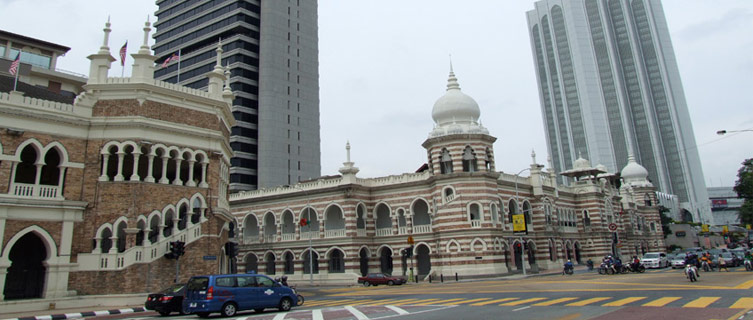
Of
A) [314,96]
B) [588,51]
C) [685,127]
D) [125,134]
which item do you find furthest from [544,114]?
[125,134]

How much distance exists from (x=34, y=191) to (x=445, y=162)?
30339 mm

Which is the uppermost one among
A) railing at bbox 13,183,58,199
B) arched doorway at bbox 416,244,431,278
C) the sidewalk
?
railing at bbox 13,183,58,199

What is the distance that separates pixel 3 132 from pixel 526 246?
134ft

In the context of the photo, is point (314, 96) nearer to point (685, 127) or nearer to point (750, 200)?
point (750, 200)

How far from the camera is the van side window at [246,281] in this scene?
1884 centimetres

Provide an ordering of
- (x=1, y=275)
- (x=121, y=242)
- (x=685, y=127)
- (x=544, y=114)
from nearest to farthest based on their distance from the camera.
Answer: (x=1, y=275), (x=121, y=242), (x=685, y=127), (x=544, y=114)

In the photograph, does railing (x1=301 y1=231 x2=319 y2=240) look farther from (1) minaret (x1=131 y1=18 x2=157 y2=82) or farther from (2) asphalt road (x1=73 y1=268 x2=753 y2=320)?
(2) asphalt road (x1=73 y1=268 x2=753 y2=320)

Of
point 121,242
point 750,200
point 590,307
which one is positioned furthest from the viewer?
point 750,200

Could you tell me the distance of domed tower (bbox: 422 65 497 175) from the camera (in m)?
43.4

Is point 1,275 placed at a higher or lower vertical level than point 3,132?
lower

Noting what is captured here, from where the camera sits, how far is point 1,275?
75.1ft

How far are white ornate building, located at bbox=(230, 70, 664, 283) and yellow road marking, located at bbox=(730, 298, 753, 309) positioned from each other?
23685 mm

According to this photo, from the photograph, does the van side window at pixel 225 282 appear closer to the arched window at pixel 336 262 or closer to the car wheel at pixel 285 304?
the car wheel at pixel 285 304

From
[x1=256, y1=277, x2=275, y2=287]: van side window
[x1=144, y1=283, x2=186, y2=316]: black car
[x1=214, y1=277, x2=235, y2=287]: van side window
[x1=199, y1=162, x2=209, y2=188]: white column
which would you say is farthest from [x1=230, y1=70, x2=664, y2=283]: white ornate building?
[x1=214, y1=277, x2=235, y2=287]: van side window
